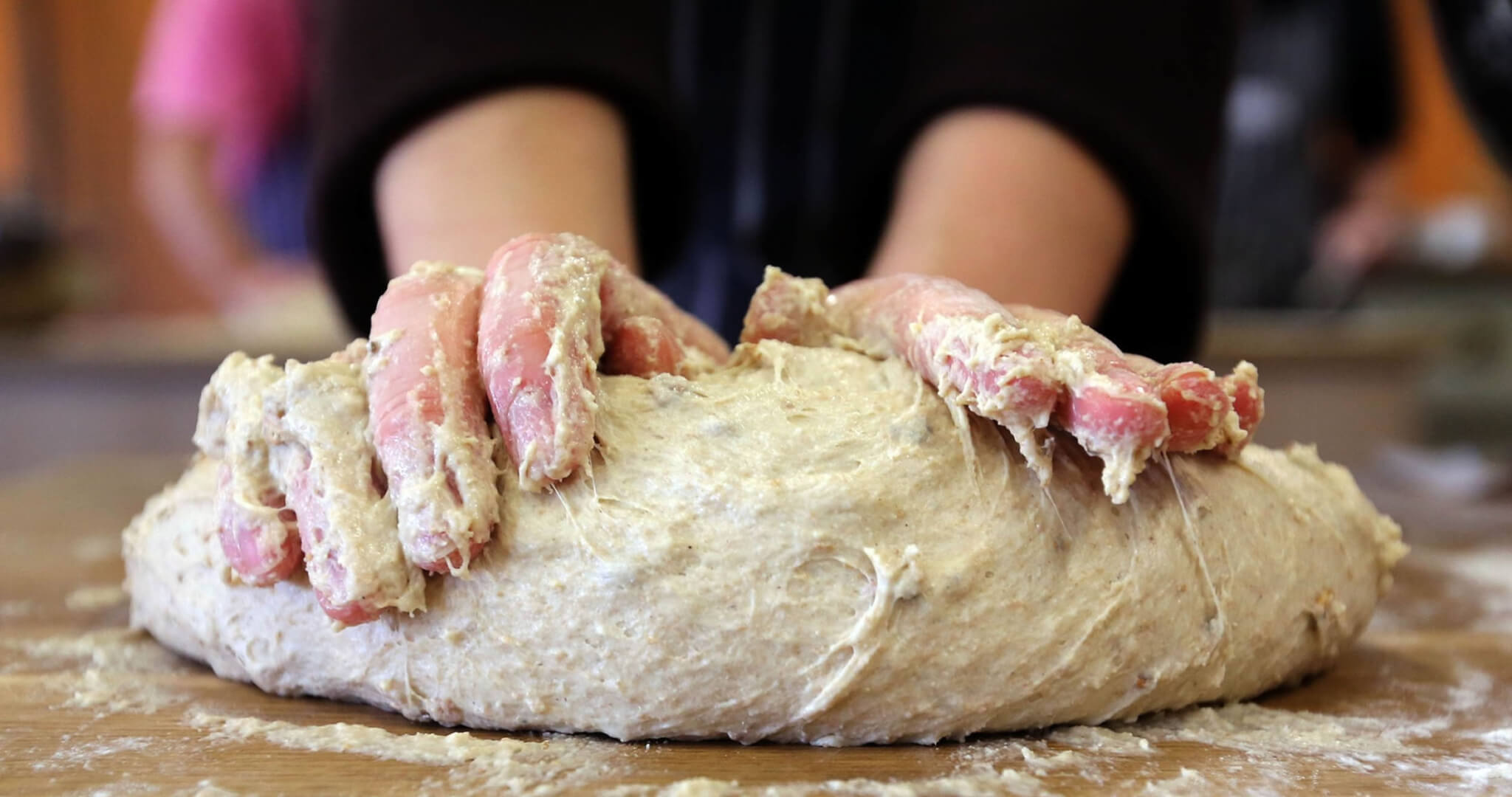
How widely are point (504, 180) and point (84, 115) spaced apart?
6629 mm

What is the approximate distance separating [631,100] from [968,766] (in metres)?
1.10

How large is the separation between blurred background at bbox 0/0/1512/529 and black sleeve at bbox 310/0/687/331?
2.12 metres

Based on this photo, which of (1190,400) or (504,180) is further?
(504,180)

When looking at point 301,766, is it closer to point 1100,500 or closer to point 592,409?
point 592,409

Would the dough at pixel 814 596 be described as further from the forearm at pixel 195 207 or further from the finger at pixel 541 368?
the forearm at pixel 195 207

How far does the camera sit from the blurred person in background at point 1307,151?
481cm

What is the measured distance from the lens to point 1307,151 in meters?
5.00

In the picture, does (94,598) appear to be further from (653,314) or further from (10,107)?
(10,107)

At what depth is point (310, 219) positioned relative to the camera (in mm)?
1740

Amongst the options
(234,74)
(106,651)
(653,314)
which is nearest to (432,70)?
(653,314)

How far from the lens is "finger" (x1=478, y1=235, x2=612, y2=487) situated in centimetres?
100

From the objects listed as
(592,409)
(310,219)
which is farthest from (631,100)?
(592,409)

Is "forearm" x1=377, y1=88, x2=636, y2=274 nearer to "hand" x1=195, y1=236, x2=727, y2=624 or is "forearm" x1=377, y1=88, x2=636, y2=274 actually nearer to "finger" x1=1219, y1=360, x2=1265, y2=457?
"hand" x1=195, y1=236, x2=727, y2=624

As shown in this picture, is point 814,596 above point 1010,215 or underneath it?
underneath
